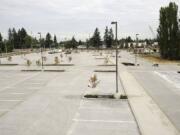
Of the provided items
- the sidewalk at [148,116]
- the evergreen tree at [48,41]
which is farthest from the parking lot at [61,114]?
the evergreen tree at [48,41]

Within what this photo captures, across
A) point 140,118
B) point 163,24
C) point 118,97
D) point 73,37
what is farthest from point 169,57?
point 73,37

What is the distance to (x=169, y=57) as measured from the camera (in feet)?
251

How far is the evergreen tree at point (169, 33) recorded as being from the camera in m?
75.7

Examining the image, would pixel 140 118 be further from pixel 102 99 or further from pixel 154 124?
pixel 102 99

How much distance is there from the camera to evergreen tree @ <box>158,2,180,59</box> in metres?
75.7

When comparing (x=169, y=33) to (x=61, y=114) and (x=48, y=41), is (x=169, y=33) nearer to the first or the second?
(x=61, y=114)

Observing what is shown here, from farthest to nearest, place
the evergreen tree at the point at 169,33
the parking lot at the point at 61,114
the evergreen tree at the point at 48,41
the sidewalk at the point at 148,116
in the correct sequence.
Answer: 1. the evergreen tree at the point at 48,41
2. the evergreen tree at the point at 169,33
3. the parking lot at the point at 61,114
4. the sidewalk at the point at 148,116

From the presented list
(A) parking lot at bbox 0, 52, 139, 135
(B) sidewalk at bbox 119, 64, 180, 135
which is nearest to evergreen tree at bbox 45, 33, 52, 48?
(A) parking lot at bbox 0, 52, 139, 135

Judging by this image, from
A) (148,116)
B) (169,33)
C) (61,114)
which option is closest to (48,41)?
(169,33)

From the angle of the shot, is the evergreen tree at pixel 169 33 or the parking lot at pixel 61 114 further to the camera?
the evergreen tree at pixel 169 33

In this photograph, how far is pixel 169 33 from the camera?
7644 cm

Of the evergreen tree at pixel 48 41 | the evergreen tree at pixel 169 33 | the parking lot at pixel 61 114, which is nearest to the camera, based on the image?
the parking lot at pixel 61 114

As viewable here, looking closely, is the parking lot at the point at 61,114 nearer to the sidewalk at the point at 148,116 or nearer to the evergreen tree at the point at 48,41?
the sidewalk at the point at 148,116

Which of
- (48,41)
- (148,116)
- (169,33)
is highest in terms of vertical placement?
(169,33)
